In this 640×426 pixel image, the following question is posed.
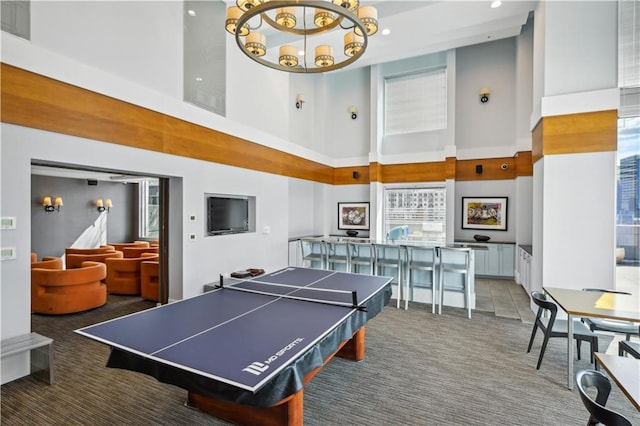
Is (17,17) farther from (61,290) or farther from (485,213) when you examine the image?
(485,213)

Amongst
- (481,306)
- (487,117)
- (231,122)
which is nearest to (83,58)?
(231,122)

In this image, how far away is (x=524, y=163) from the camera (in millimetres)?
6852

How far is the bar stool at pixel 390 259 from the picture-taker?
214 inches

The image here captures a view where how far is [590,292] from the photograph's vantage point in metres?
3.40

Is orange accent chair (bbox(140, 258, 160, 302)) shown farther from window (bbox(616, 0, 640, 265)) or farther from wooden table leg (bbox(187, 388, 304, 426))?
window (bbox(616, 0, 640, 265))

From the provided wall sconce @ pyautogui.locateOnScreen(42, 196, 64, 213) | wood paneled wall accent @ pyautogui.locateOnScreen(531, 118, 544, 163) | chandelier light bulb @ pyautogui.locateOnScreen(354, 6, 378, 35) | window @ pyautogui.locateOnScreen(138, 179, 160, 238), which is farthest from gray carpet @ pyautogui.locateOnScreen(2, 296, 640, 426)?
window @ pyautogui.locateOnScreen(138, 179, 160, 238)

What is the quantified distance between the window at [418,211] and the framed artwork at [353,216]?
1.89ft

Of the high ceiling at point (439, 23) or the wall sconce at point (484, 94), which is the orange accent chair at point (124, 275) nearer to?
the high ceiling at point (439, 23)

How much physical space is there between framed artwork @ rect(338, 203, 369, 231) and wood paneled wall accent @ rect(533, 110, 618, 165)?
5.00 metres

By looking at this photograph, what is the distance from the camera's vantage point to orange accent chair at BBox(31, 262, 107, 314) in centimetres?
462

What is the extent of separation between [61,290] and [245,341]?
175 inches

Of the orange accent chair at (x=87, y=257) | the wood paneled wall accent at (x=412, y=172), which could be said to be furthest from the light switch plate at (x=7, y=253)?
the wood paneled wall accent at (x=412, y=172)

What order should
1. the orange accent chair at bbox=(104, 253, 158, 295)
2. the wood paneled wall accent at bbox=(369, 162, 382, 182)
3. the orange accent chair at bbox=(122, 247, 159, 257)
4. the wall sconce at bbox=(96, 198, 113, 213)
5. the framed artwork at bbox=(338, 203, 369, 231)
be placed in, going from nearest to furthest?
the orange accent chair at bbox=(104, 253, 158, 295) → the orange accent chair at bbox=(122, 247, 159, 257) → the wood paneled wall accent at bbox=(369, 162, 382, 182) → the framed artwork at bbox=(338, 203, 369, 231) → the wall sconce at bbox=(96, 198, 113, 213)

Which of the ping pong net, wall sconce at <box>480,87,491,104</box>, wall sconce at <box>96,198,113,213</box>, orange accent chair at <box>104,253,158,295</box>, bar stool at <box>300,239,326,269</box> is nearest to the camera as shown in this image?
the ping pong net
